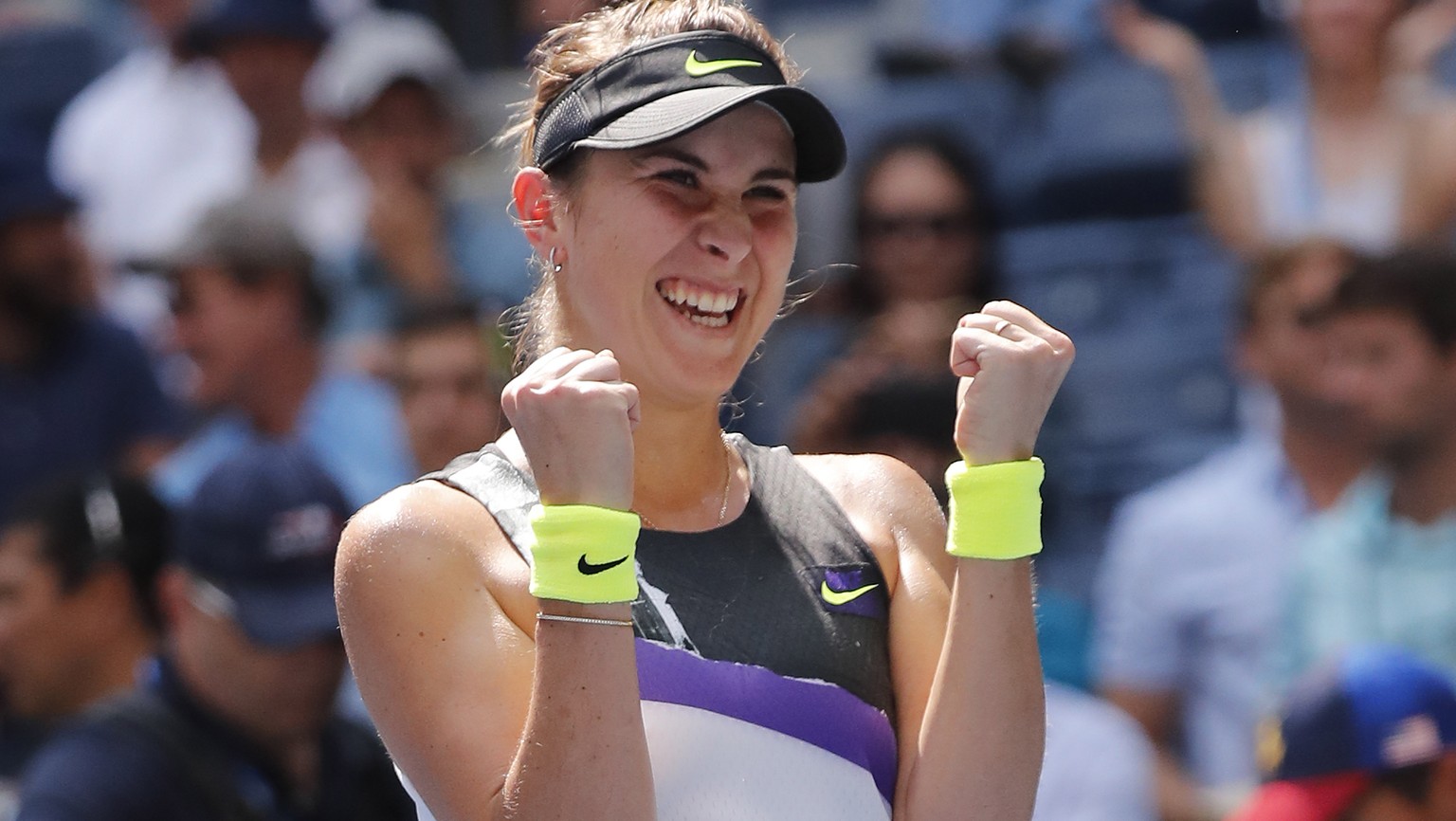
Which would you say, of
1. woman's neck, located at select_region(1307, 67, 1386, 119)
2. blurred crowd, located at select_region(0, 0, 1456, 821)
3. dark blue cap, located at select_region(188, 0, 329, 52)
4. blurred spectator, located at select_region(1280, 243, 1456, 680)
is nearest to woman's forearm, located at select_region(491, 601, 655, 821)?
blurred crowd, located at select_region(0, 0, 1456, 821)

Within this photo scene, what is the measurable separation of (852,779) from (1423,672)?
1.61m

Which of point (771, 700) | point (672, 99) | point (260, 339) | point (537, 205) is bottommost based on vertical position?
point (260, 339)

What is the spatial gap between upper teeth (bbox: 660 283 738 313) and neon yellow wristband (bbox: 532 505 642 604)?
349mm

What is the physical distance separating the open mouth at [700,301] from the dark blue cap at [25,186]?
463cm

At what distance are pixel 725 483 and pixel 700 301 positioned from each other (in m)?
0.26

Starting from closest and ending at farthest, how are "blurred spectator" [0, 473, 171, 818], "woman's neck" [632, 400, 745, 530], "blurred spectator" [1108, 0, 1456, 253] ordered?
"woman's neck" [632, 400, 745, 530]
"blurred spectator" [0, 473, 171, 818]
"blurred spectator" [1108, 0, 1456, 253]

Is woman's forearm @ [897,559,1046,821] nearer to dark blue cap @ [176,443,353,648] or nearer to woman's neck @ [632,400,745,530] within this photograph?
woman's neck @ [632,400,745,530]

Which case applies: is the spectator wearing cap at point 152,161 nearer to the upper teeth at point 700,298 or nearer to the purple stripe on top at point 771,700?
the upper teeth at point 700,298

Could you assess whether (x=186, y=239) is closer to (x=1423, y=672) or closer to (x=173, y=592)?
(x=173, y=592)

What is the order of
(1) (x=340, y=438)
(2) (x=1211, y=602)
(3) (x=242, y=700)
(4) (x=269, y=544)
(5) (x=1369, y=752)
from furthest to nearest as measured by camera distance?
1. (1) (x=340, y=438)
2. (2) (x=1211, y=602)
3. (4) (x=269, y=544)
4. (3) (x=242, y=700)
5. (5) (x=1369, y=752)

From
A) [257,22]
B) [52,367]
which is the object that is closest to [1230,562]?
[52,367]

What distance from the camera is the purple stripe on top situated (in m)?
2.06

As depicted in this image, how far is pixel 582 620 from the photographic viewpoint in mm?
1863

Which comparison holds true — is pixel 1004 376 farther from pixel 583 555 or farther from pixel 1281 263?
pixel 1281 263
